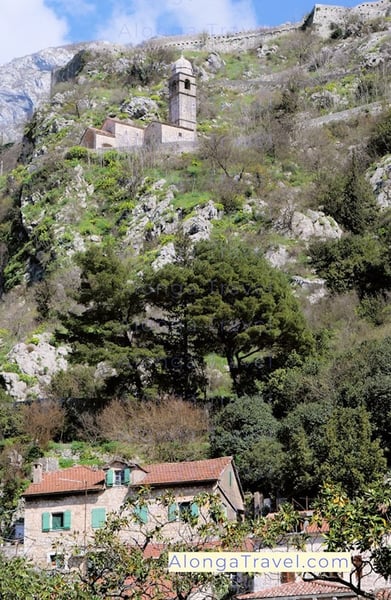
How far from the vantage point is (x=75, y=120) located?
84812mm

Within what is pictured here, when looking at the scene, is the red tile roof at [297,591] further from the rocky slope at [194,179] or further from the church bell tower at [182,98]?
the church bell tower at [182,98]

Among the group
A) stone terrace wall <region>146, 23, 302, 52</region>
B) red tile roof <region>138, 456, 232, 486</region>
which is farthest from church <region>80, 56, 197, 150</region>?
red tile roof <region>138, 456, 232, 486</region>

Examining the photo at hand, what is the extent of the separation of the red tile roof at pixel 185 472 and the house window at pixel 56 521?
10.2 ft

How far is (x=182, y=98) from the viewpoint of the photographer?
83.9 metres

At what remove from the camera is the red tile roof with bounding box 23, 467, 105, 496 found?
35.2 meters

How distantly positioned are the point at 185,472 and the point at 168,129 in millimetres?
48221

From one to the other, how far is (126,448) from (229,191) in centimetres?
2734

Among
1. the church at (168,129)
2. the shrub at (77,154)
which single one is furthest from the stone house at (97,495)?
the church at (168,129)

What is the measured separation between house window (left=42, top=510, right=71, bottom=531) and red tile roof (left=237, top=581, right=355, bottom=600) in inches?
428

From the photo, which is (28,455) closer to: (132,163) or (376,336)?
(376,336)

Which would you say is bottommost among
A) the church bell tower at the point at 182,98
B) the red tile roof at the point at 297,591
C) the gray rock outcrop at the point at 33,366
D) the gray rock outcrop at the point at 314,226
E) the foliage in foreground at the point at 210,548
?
the red tile roof at the point at 297,591

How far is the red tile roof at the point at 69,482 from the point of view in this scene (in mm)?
35250

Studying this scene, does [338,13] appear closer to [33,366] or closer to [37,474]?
[33,366]

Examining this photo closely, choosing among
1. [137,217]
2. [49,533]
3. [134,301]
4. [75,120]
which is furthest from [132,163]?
[49,533]
